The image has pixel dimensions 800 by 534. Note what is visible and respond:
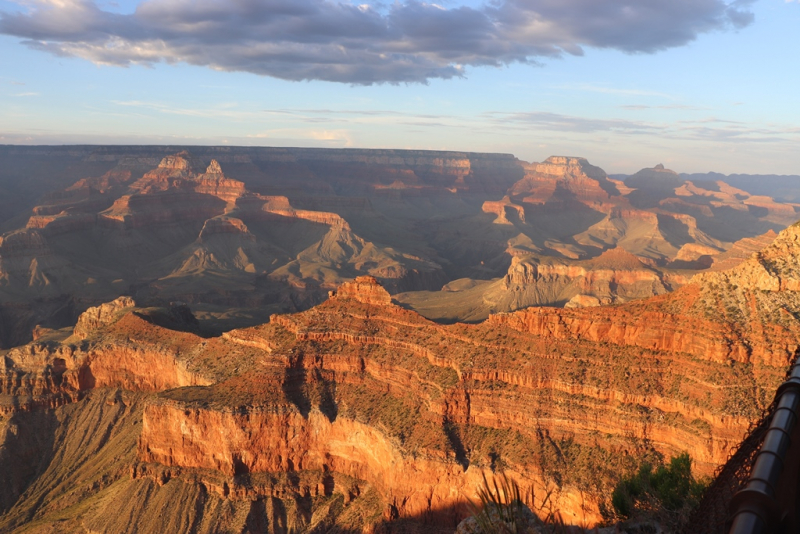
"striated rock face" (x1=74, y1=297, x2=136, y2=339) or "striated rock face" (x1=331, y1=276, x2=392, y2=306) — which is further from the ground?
"striated rock face" (x1=331, y1=276, x2=392, y2=306)

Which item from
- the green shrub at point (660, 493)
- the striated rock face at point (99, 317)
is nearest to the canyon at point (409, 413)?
the green shrub at point (660, 493)

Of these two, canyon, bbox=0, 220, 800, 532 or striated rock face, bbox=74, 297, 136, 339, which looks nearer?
canyon, bbox=0, 220, 800, 532

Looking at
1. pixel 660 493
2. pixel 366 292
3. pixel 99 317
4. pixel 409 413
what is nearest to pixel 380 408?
pixel 409 413

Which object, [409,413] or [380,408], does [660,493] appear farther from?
[380,408]

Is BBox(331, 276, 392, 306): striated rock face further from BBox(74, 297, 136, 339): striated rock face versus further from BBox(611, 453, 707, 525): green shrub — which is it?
BBox(74, 297, 136, 339): striated rock face

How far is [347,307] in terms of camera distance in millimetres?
70500

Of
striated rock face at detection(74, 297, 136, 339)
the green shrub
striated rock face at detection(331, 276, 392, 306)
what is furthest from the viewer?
striated rock face at detection(74, 297, 136, 339)

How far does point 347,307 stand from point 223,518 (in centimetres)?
2539

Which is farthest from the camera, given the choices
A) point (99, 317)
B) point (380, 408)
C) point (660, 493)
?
point (99, 317)

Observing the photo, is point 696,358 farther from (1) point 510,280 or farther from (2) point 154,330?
(1) point 510,280

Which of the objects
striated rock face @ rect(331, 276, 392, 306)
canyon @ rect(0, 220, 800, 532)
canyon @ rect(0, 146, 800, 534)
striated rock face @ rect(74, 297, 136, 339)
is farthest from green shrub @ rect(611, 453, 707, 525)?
striated rock face @ rect(74, 297, 136, 339)

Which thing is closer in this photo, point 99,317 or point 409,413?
point 409,413

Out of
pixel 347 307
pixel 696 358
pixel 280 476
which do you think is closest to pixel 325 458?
pixel 280 476

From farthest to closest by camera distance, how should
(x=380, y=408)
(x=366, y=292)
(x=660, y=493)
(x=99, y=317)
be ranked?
(x=99, y=317), (x=366, y=292), (x=380, y=408), (x=660, y=493)
